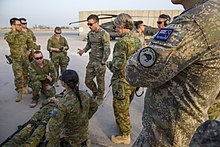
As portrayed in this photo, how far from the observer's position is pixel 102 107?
3.60 meters

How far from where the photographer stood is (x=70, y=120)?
2051mm

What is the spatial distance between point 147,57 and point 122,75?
1.40m

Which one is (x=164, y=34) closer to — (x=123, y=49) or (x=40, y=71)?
(x=123, y=49)

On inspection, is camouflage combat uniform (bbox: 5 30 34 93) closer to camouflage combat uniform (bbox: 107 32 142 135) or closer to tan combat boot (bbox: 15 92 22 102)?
tan combat boot (bbox: 15 92 22 102)

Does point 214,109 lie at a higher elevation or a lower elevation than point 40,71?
higher

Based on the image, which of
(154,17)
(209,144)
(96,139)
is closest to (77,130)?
(96,139)

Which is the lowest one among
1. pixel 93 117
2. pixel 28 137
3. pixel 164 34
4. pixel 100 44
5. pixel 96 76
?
pixel 93 117

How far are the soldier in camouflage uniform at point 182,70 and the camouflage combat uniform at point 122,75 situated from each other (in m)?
1.11

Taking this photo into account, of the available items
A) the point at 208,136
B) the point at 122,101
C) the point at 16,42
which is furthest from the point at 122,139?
the point at 16,42

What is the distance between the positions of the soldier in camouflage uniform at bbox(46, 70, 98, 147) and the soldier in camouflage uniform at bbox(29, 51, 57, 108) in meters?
1.72

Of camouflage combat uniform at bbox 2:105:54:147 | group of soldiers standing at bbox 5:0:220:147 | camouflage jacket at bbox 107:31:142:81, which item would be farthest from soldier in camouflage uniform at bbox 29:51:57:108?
group of soldiers standing at bbox 5:0:220:147

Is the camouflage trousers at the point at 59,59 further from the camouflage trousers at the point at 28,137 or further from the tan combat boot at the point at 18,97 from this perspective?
the camouflage trousers at the point at 28,137

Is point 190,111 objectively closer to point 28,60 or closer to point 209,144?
point 209,144

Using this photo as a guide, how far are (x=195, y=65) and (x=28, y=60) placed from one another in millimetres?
3977
